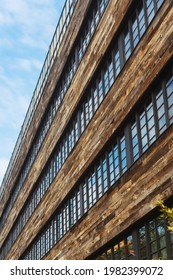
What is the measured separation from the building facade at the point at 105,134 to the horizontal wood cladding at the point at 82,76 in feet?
0.16

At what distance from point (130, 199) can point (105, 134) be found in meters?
4.02

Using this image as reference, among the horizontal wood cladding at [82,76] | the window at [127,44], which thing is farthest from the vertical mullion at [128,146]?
the horizontal wood cladding at [82,76]

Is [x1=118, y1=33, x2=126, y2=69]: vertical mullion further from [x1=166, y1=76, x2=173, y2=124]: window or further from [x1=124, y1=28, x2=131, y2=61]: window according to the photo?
[x1=166, y1=76, x2=173, y2=124]: window

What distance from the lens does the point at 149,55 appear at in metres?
17.2

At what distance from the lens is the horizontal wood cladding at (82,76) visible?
21.2m

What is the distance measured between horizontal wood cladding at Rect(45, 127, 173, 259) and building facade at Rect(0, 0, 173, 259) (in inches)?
1.3

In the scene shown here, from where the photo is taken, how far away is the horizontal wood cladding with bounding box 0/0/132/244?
21.2 m

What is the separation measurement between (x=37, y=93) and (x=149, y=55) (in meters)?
21.8

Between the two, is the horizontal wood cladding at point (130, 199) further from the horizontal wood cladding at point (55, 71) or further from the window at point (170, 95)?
the horizontal wood cladding at point (55, 71)

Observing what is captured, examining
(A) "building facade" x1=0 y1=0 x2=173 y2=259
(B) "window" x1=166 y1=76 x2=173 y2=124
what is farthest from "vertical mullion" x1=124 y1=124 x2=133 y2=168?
(B) "window" x1=166 y1=76 x2=173 y2=124

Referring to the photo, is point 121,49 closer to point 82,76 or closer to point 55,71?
point 82,76

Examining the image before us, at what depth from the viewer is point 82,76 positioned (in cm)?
2536

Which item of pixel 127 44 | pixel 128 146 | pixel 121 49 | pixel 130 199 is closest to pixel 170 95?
pixel 128 146
